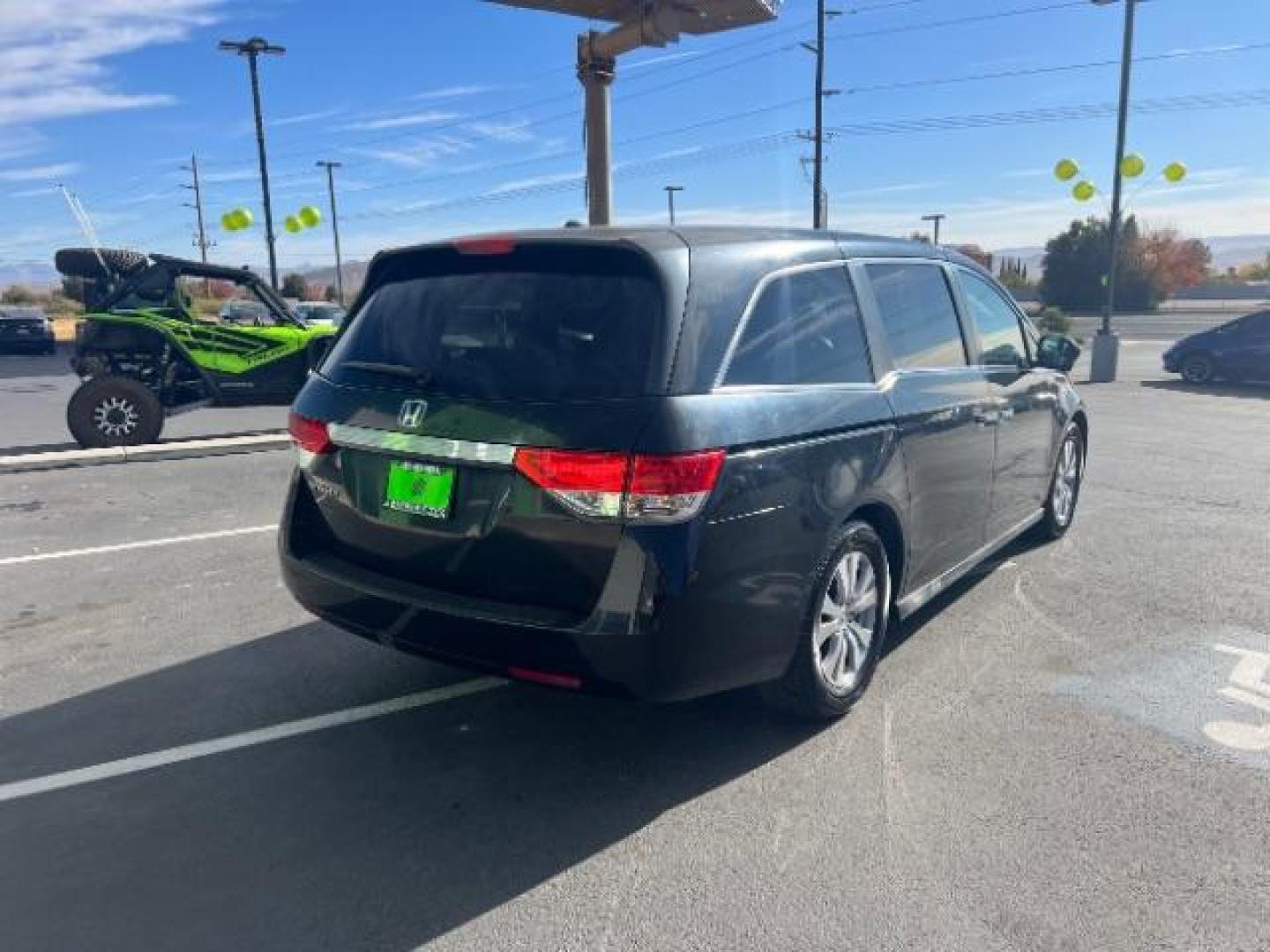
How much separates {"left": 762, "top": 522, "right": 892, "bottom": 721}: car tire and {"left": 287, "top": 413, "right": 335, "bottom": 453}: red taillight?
1783 millimetres

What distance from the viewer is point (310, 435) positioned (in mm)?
3432

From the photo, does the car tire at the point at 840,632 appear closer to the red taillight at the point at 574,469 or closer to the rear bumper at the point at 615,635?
the rear bumper at the point at 615,635

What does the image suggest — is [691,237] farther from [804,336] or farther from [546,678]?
[546,678]

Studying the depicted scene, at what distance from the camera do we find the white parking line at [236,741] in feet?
10.3

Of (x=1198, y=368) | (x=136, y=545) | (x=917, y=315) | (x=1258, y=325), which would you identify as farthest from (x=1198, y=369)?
(x=136, y=545)

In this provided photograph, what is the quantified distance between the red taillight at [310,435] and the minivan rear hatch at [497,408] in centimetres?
5

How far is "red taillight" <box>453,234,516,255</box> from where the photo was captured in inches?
127

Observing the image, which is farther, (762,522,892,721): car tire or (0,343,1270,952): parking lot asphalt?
(762,522,892,721): car tire

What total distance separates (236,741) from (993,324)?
4.01 metres

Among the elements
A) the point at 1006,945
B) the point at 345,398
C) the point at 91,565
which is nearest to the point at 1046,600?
the point at 1006,945

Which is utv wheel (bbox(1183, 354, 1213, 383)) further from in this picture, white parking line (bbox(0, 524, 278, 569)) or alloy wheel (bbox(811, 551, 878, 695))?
white parking line (bbox(0, 524, 278, 569))

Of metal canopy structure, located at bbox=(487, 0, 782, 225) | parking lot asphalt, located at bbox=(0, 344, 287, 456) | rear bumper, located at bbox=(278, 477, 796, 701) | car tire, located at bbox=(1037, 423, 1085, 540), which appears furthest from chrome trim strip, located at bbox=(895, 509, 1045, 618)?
parking lot asphalt, located at bbox=(0, 344, 287, 456)

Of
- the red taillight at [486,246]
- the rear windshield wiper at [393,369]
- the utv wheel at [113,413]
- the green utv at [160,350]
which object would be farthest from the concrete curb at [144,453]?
the red taillight at [486,246]

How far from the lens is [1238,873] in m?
2.62
